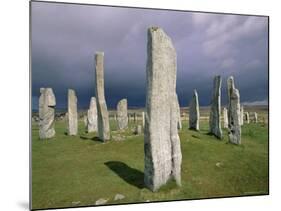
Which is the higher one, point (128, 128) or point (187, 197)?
point (128, 128)

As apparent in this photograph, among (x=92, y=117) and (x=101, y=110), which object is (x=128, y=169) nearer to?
(x=101, y=110)

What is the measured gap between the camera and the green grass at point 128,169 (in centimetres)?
907

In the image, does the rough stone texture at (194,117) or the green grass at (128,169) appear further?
the rough stone texture at (194,117)

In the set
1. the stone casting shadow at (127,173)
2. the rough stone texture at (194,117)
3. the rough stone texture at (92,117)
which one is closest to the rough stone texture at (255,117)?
the rough stone texture at (194,117)

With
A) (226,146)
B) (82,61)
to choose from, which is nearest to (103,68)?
(82,61)

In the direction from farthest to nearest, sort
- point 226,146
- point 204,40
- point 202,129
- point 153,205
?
1. point 202,129
2. point 226,146
3. point 204,40
4. point 153,205

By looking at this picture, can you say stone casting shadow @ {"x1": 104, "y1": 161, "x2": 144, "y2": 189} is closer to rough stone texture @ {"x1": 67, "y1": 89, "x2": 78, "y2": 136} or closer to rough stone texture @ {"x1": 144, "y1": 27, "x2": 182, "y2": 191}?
rough stone texture @ {"x1": 144, "y1": 27, "x2": 182, "y2": 191}

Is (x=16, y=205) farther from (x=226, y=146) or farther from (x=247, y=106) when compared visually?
(x=247, y=106)

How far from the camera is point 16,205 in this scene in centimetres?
860

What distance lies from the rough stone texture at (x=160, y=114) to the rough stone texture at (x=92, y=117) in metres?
4.47

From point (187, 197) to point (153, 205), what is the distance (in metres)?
0.87

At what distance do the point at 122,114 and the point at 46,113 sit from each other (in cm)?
234

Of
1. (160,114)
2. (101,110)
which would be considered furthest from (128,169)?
(101,110)

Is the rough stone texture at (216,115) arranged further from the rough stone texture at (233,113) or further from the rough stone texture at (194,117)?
the rough stone texture at (194,117)
